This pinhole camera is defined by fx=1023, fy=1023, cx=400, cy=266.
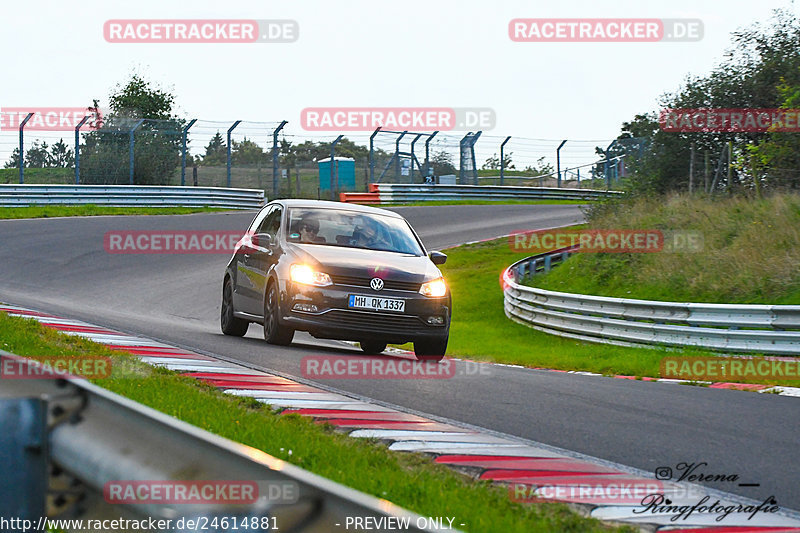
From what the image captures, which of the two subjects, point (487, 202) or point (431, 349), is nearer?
point (431, 349)

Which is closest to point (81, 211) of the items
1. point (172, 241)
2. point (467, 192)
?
point (172, 241)

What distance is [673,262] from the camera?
1827cm

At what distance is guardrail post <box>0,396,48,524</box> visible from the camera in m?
2.89

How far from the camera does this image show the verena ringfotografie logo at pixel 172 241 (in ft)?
82.8

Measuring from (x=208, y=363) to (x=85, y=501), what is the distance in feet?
23.3

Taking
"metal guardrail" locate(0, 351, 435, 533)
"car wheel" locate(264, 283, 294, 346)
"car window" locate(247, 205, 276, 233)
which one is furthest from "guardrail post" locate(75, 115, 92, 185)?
"metal guardrail" locate(0, 351, 435, 533)

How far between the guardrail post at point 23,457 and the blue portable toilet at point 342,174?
37.6 metres

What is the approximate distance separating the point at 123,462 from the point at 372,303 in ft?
26.9

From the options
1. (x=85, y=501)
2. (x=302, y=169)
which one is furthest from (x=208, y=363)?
(x=302, y=169)

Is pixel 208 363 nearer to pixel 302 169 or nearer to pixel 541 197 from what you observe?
pixel 302 169

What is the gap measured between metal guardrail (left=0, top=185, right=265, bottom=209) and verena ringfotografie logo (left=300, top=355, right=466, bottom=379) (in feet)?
72.6

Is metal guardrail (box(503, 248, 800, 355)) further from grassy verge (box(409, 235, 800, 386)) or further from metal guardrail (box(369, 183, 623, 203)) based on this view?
metal guardrail (box(369, 183, 623, 203))

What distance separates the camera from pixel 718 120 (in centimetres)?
2480

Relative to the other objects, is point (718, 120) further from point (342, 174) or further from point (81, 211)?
point (342, 174)
